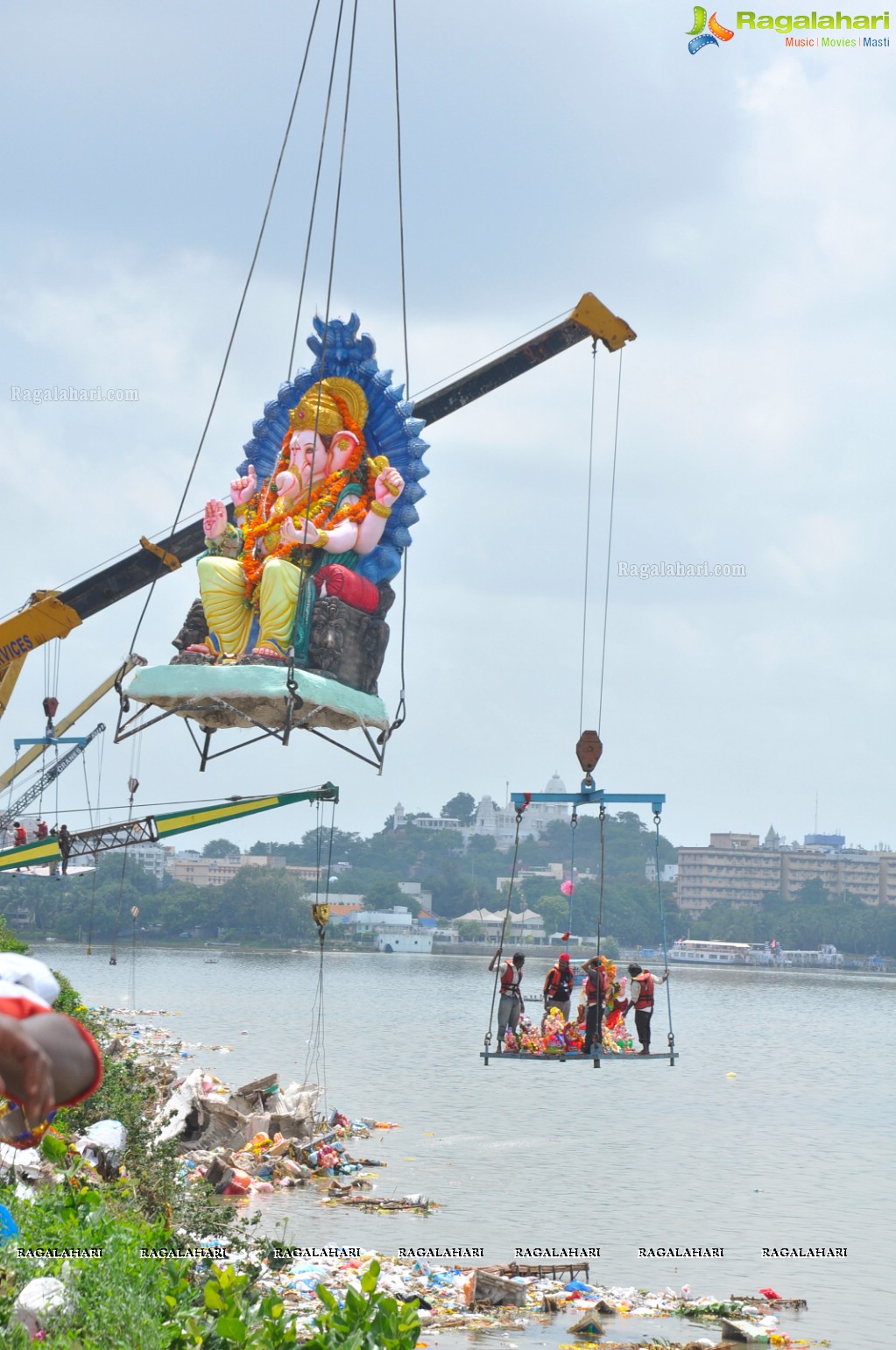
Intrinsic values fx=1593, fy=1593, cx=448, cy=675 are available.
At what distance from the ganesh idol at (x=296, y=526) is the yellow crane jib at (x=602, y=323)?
519 centimetres

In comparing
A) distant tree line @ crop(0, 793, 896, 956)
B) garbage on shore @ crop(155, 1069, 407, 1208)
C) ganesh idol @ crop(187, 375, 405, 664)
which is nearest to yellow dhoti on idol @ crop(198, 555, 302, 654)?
ganesh idol @ crop(187, 375, 405, 664)

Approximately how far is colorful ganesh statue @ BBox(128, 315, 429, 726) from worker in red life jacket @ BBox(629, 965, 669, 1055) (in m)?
5.84

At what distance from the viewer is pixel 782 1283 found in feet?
58.8

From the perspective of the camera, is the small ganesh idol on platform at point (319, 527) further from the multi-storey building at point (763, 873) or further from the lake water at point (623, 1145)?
the multi-storey building at point (763, 873)

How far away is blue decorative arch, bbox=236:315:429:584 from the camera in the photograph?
16.3 m

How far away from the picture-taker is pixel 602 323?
2075 centimetres

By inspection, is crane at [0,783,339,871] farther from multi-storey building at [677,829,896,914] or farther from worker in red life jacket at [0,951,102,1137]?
multi-storey building at [677,829,896,914]

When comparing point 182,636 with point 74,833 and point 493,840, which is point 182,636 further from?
point 493,840

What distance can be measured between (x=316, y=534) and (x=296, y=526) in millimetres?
278

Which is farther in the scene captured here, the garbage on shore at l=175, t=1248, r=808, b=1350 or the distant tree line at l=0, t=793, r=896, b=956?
the distant tree line at l=0, t=793, r=896, b=956

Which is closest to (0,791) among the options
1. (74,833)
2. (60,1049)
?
(74,833)

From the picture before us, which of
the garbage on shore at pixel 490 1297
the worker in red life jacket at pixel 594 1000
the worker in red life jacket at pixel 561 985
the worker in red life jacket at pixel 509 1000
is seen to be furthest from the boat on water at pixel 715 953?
the garbage on shore at pixel 490 1297

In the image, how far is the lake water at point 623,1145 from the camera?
18.5 metres

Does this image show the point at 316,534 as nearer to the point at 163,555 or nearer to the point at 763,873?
the point at 163,555
